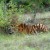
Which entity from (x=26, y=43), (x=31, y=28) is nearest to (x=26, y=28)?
(x=31, y=28)

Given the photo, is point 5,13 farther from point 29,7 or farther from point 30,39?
point 29,7

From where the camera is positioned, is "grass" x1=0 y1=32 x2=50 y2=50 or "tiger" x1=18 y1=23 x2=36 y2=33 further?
"tiger" x1=18 y1=23 x2=36 y2=33

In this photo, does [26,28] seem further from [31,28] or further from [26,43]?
[26,43]

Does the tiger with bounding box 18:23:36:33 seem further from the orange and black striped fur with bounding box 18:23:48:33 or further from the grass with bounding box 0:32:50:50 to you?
the grass with bounding box 0:32:50:50

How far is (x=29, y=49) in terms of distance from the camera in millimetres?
7363

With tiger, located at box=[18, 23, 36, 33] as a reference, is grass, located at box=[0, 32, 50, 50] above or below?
above

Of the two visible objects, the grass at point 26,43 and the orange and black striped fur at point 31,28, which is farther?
the orange and black striped fur at point 31,28

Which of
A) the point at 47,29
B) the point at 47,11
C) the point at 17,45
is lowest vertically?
the point at 47,11

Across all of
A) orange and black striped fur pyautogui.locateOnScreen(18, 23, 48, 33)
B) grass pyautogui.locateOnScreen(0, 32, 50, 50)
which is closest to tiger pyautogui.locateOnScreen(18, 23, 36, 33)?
orange and black striped fur pyautogui.locateOnScreen(18, 23, 48, 33)

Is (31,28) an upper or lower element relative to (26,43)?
lower

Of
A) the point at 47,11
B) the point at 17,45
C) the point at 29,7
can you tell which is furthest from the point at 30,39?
the point at 47,11

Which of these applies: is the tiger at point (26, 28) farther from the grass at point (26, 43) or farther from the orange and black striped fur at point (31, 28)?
the grass at point (26, 43)

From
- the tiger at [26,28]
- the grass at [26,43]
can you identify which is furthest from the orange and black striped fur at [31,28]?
the grass at [26,43]

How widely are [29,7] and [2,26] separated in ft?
11.1
